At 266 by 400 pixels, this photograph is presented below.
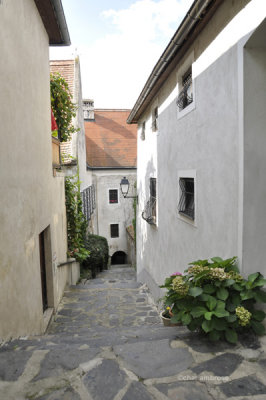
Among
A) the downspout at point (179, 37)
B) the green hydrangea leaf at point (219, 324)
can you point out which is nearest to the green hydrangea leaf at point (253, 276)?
the green hydrangea leaf at point (219, 324)

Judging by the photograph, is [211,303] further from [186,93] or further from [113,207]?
[113,207]

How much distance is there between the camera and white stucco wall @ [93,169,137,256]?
2195 centimetres

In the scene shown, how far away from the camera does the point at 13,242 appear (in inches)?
151

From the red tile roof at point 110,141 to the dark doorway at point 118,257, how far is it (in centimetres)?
687

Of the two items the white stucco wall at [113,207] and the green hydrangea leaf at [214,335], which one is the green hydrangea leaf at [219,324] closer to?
the green hydrangea leaf at [214,335]

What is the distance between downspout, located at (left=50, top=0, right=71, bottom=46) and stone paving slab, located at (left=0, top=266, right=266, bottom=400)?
5.55 meters

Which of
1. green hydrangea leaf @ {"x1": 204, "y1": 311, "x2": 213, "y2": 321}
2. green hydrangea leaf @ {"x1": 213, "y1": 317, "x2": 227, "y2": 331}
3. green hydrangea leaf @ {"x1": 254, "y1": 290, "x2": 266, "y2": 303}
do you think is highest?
green hydrangea leaf @ {"x1": 254, "y1": 290, "x2": 266, "y2": 303}

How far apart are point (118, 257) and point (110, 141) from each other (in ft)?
29.6

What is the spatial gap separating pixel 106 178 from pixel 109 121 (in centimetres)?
564

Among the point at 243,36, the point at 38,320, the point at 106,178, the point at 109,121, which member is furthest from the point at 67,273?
the point at 109,121

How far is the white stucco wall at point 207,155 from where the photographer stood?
3588 mm

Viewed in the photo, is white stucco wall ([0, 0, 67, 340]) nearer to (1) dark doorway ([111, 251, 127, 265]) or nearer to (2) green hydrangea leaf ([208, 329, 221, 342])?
(2) green hydrangea leaf ([208, 329, 221, 342])

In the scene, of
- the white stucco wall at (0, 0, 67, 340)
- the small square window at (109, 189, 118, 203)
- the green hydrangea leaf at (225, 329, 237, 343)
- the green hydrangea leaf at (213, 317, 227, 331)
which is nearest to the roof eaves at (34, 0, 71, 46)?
the white stucco wall at (0, 0, 67, 340)

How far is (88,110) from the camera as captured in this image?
24.3 metres
